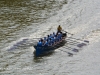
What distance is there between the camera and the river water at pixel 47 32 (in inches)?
1411

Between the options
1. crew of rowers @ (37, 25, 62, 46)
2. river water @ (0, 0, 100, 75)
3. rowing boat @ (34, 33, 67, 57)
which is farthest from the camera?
crew of rowers @ (37, 25, 62, 46)

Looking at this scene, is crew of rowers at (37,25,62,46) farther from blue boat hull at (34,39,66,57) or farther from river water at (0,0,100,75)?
river water at (0,0,100,75)

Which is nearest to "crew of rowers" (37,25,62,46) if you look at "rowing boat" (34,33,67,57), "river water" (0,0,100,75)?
"rowing boat" (34,33,67,57)

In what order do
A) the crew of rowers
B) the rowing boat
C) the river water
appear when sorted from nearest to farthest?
1. the river water
2. the rowing boat
3. the crew of rowers

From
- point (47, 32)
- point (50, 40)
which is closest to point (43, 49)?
point (50, 40)

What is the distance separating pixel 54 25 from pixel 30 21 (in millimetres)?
4275

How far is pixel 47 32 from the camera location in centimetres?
4678

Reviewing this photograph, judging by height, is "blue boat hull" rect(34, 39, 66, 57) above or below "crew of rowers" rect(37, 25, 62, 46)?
below

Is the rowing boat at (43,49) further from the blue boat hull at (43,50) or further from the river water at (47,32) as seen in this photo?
the river water at (47,32)

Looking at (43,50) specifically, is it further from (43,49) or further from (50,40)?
(50,40)

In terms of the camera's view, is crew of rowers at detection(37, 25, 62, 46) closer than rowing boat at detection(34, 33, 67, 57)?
No

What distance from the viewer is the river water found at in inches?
1411

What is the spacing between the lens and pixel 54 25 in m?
50.4

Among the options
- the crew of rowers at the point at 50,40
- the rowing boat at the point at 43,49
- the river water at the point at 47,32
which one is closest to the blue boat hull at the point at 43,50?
the rowing boat at the point at 43,49
